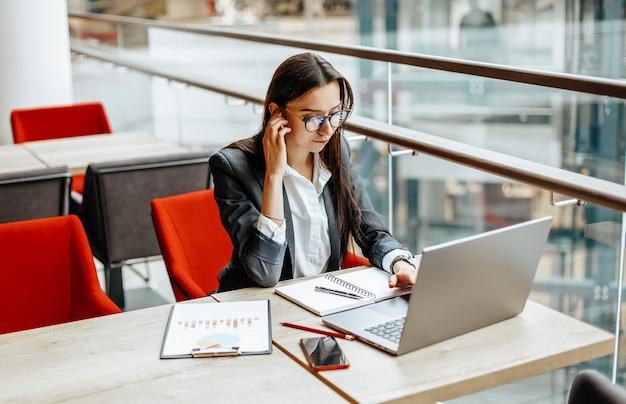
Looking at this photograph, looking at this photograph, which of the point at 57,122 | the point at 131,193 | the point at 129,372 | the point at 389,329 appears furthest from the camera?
the point at 57,122

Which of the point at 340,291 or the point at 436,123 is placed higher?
the point at 340,291

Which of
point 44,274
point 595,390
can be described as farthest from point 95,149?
point 595,390

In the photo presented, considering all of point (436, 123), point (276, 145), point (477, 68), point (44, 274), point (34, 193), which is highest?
point (477, 68)

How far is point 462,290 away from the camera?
172 cm

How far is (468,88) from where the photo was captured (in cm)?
1365

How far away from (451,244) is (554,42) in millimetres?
12211

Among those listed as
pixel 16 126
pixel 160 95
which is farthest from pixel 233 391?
pixel 160 95

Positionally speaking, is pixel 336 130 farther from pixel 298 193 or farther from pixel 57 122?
pixel 57 122

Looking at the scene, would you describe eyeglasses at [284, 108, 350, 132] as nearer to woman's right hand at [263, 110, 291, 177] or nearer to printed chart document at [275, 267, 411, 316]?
woman's right hand at [263, 110, 291, 177]

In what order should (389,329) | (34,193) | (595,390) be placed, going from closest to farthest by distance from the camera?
1. (595,390)
2. (389,329)
3. (34,193)

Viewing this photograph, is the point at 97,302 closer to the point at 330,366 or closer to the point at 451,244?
the point at 330,366

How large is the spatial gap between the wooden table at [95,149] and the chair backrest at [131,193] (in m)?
0.48

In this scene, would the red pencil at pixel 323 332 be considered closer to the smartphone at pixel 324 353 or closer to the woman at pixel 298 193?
the smartphone at pixel 324 353

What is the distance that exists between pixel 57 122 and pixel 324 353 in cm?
411
